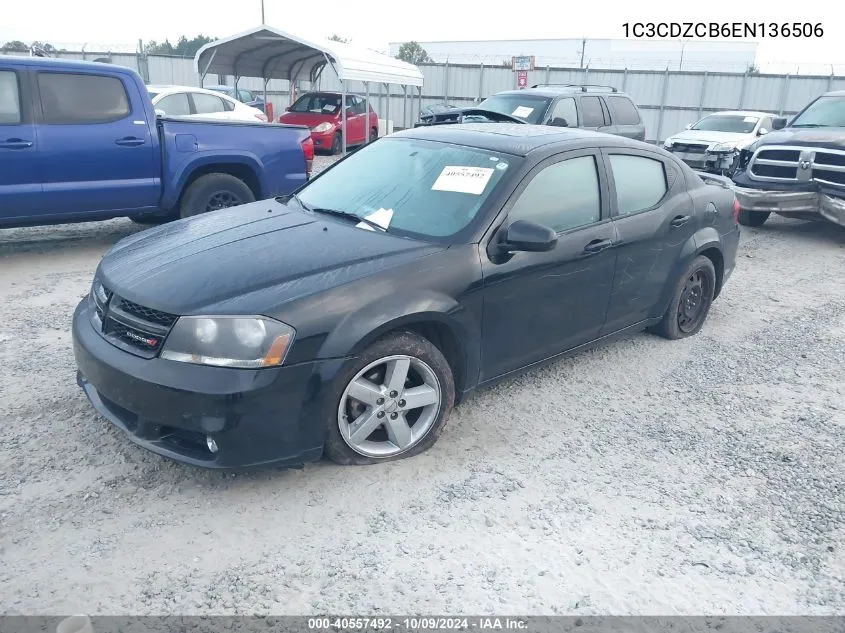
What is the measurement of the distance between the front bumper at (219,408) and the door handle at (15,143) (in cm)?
399

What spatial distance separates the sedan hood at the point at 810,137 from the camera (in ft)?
28.2

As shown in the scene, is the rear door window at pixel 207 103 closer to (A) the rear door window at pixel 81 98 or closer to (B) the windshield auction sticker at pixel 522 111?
(B) the windshield auction sticker at pixel 522 111

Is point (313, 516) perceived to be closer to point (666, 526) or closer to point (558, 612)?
point (558, 612)

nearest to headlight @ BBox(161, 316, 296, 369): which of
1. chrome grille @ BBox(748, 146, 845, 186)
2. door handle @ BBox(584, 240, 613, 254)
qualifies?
door handle @ BBox(584, 240, 613, 254)

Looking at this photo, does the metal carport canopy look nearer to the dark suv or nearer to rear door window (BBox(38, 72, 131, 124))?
the dark suv

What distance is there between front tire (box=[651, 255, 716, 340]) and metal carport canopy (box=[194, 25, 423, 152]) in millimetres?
10055

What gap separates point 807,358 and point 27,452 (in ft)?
16.6

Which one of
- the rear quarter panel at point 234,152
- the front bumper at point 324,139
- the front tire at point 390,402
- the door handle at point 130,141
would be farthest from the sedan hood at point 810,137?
the front bumper at point 324,139

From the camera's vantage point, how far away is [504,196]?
3684 millimetres

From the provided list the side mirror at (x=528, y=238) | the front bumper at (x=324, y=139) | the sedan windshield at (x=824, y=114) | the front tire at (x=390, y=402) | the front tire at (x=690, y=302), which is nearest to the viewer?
the front tire at (x=390, y=402)

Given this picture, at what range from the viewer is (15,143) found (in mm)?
6035

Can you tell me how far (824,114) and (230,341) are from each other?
384 inches

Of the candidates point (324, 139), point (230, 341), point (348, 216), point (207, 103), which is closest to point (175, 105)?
point (207, 103)

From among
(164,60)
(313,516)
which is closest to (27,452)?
(313,516)
